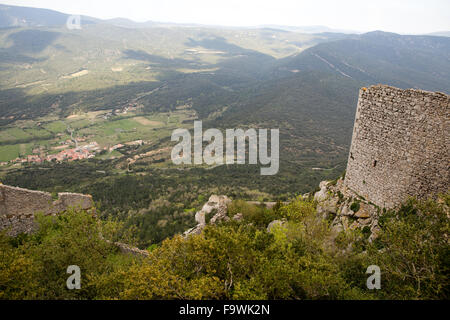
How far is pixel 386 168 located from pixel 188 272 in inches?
419

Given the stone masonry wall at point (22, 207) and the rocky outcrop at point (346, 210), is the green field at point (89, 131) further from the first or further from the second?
the rocky outcrop at point (346, 210)

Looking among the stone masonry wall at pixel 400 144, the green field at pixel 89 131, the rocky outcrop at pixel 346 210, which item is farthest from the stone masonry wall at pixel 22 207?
the green field at pixel 89 131

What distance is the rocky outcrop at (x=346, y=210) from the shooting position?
13.9 metres

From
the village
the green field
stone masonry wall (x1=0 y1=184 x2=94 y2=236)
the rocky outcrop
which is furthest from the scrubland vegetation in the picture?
the village

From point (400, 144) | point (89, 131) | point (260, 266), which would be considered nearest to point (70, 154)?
point (89, 131)

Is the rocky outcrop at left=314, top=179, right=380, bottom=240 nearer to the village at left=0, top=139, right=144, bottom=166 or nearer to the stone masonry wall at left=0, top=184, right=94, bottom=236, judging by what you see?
the stone masonry wall at left=0, top=184, right=94, bottom=236

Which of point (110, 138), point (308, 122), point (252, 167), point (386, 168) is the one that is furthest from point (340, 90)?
point (386, 168)

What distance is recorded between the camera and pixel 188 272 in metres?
11.3

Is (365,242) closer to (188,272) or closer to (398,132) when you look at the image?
(398,132)

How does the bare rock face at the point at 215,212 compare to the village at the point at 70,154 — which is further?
the village at the point at 70,154

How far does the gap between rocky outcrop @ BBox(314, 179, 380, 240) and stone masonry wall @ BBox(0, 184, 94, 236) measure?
56.0ft

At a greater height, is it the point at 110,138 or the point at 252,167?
the point at 252,167

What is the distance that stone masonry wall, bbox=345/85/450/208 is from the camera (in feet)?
36.6

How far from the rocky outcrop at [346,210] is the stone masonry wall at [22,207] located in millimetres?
17073
